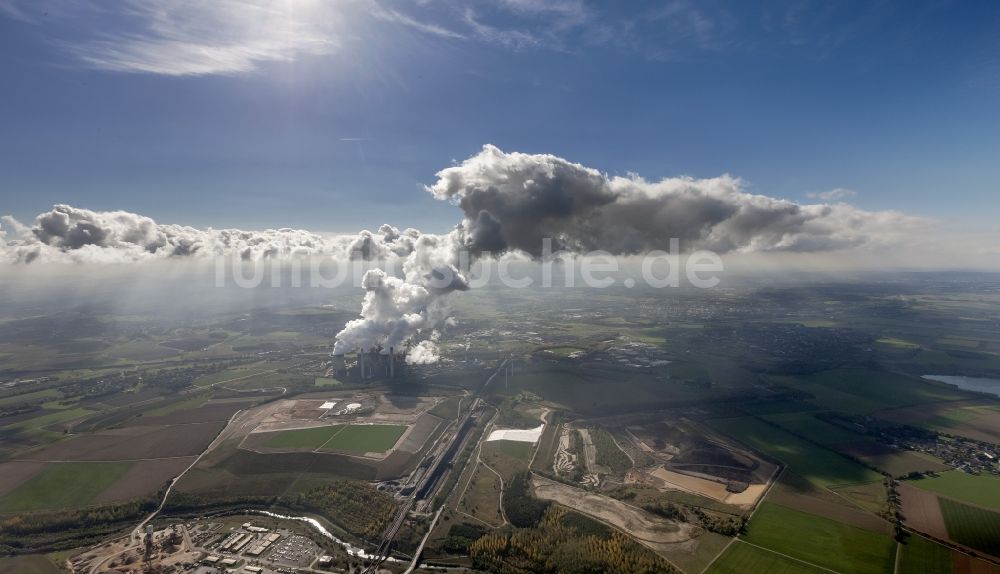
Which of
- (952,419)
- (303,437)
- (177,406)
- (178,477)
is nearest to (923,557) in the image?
→ (952,419)

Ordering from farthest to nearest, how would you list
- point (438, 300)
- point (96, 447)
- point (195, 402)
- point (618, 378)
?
point (438, 300) → point (618, 378) → point (195, 402) → point (96, 447)

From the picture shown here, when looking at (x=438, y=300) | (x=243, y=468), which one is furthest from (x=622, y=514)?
(x=438, y=300)

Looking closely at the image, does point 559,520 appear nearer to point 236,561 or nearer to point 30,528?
point 236,561

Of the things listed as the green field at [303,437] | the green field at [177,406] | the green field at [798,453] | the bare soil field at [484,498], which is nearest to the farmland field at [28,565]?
the green field at [303,437]

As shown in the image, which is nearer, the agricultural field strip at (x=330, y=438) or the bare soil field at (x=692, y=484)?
the bare soil field at (x=692, y=484)

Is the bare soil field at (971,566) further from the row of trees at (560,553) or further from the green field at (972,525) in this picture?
the row of trees at (560,553)

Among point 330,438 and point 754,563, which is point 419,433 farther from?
point 754,563
